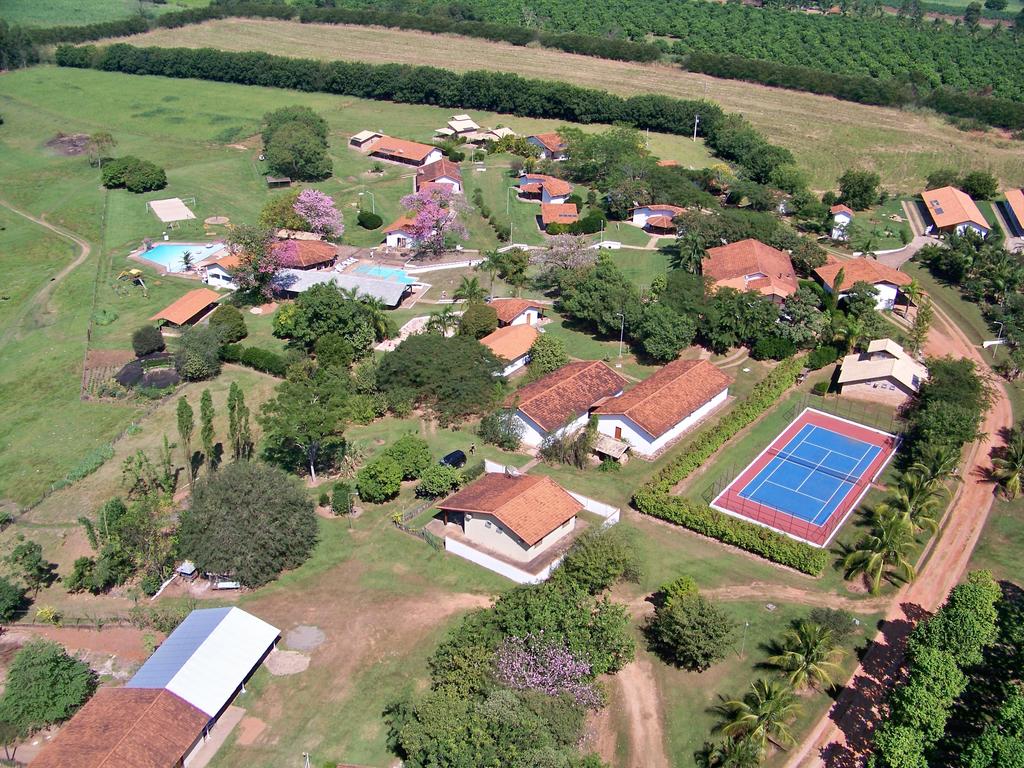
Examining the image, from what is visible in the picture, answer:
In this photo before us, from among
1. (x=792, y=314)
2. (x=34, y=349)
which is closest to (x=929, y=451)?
(x=792, y=314)

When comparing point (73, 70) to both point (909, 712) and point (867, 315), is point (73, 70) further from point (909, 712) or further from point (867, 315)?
point (909, 712)

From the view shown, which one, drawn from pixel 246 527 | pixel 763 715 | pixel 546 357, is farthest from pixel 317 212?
pixel 763 715

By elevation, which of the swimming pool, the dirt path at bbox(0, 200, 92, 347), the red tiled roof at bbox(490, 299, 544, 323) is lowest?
the dirt path at bbox(0, 200, 92, 347)

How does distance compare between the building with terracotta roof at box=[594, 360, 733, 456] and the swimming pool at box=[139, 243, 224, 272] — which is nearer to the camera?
the building with terracotta roof at box=[594, 360, 733, 456]

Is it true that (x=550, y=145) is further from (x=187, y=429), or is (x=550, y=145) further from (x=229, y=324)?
(x=187, y=429)

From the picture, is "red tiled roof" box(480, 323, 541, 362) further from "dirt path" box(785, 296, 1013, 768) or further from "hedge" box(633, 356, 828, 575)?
"dirt path" box(785, 296, 1013, 768)

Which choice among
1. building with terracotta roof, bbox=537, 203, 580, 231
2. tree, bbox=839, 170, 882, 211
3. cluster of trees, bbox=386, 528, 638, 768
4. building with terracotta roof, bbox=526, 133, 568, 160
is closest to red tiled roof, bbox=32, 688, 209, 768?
cluster of trees, bbox=386, 528, 638, 768

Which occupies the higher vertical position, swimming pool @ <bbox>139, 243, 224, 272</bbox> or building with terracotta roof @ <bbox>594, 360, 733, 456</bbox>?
building with terracotta roof @ <bbox>594, 360, 733, 456</bbox>

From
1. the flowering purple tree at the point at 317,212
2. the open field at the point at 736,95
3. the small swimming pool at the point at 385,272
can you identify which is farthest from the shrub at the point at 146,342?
the open field at the point at 736,95
